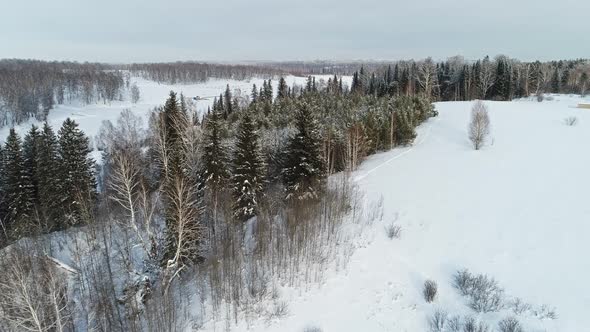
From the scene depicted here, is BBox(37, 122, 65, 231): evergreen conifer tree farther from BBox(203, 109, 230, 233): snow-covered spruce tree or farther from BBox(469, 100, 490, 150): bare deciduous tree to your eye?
BBox(469, 100, 490, 150): bare deciduous tree

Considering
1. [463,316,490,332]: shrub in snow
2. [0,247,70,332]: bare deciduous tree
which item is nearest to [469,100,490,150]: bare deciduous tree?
[463,316,490,332]: shrub in snow

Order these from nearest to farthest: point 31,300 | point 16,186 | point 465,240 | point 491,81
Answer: point 31,300, point 465,240, point 16,186, point 491,81

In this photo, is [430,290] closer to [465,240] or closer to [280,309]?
[465,240]

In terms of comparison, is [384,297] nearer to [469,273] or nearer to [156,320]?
[469,273]

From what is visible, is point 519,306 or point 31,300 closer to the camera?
point 31,300

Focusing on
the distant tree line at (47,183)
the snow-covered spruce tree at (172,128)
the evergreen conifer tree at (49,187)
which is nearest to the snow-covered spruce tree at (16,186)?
the distant tree line at (47,183)

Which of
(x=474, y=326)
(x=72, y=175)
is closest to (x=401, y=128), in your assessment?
(x=474, y=326)

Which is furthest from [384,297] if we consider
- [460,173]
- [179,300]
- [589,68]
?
[589,68]

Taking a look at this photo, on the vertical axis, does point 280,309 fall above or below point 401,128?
below
